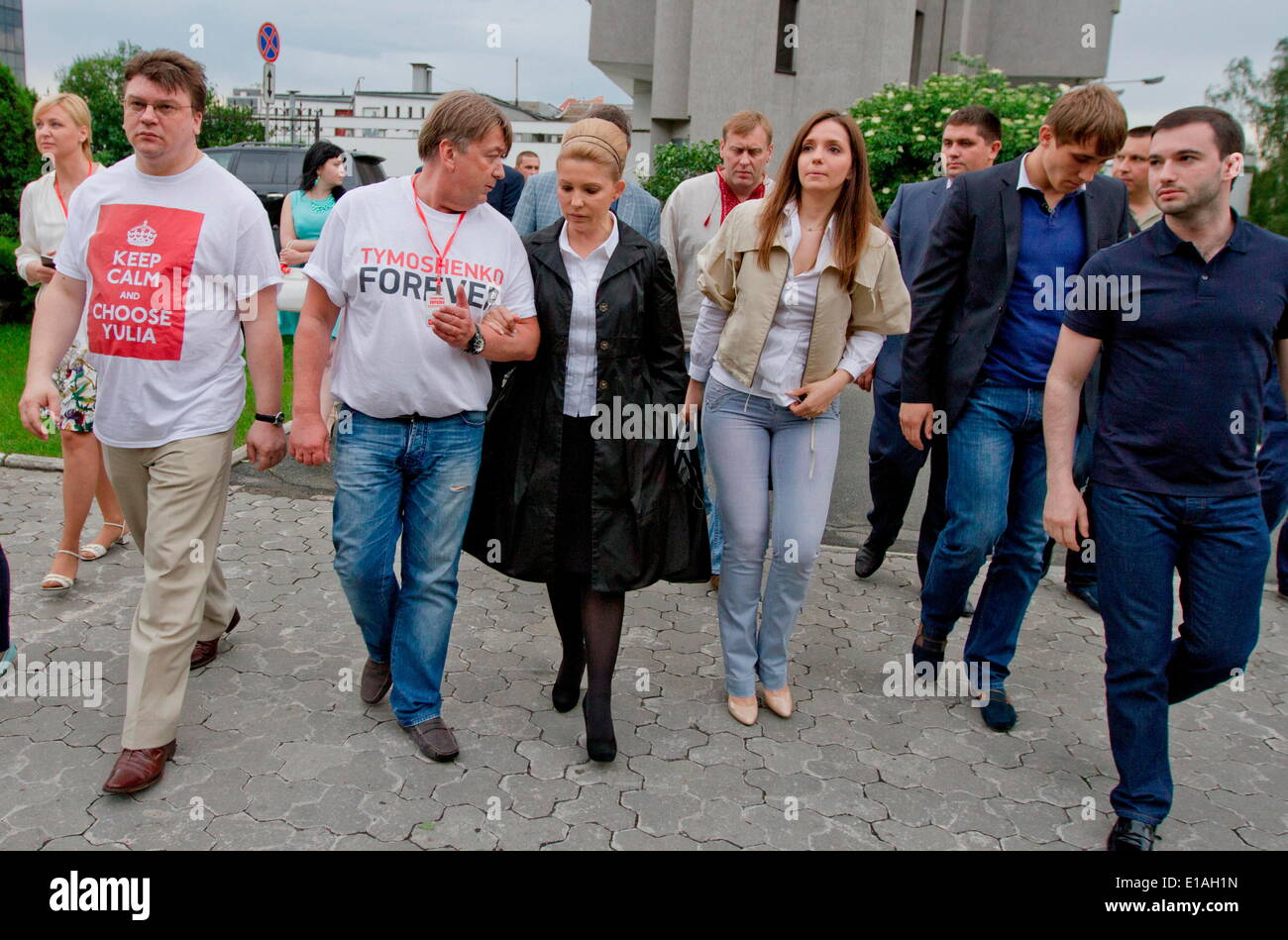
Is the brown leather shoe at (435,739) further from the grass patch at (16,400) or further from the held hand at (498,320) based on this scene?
the grass patch at (16,400)

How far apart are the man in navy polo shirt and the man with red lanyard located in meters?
2.03

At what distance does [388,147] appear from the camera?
159 feet

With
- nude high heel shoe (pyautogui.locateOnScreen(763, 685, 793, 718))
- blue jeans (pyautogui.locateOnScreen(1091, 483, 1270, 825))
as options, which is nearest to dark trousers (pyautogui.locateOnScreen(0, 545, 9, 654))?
nude high heel shoe (pyautogui.locateOnScreen(763, 685, 793, 718))

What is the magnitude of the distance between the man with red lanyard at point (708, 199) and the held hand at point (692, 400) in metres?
0.85

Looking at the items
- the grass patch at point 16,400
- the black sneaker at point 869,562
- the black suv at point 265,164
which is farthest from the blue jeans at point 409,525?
the black suv at point 265,164

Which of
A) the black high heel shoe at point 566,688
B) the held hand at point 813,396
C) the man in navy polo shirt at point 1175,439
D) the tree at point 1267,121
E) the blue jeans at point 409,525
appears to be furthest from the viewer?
the tree at point 1267,121

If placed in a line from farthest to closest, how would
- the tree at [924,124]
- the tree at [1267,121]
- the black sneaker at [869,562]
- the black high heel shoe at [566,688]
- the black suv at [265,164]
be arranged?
1. the tree at [1267,121]
2. the black suv at [265,164]
3. the tree at [924,124]
4. the black sneaker at [869,562]
5. the black high heel shoe at [566,688]

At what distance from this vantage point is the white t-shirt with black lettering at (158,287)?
3318 millimetres

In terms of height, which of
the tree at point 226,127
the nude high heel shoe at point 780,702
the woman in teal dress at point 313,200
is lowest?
the nude high heel shoe at point 780,702

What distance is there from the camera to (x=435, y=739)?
3.57 meters

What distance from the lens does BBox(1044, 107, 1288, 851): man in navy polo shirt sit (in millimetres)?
3023

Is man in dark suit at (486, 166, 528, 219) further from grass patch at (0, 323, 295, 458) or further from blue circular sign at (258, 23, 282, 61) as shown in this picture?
blue circular sign at (258, 23, 282, 61)

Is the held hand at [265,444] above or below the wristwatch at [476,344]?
below

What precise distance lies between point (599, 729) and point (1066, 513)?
1700mm
